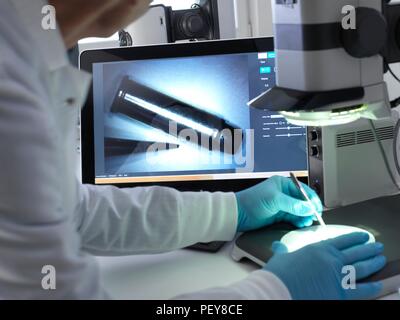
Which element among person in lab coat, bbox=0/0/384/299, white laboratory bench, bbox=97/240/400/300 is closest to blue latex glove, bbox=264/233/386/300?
person in lab coat, bbox=0/0/384/299

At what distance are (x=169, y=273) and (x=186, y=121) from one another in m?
0.37

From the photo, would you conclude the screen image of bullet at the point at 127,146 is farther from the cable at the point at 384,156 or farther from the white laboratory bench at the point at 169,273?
the cable at the point at 384,156

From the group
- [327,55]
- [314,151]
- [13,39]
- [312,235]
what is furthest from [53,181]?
[314,151]

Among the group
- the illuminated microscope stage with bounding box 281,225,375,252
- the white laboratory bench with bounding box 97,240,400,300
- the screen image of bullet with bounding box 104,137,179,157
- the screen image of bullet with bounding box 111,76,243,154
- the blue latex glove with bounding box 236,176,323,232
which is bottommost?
the white laboratory bench with bounding box 97,240,400,300

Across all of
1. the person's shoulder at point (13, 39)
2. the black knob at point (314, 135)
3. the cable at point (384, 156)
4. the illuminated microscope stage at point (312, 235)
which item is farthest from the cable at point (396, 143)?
the person's shoulder at point (13, 39)

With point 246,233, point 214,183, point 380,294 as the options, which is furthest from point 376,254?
point 214,183

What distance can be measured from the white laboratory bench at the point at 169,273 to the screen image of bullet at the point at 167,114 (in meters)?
0.27

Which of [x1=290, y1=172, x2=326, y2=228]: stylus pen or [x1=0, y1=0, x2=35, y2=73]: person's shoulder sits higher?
[x1=0, y1=0, x2=35, y2=73]: person's shoulder

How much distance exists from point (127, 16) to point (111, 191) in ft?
1.37

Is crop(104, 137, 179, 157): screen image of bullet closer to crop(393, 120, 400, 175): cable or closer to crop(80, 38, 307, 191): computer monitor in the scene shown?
crop(80, 38, 307, 191): computer monitor

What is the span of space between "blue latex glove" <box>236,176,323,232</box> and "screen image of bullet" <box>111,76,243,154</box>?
150 mm

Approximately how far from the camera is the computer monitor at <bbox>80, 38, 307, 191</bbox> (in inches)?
42.6

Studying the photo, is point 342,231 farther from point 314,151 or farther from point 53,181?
point 53,181

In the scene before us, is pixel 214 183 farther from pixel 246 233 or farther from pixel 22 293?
pixel 22 293
